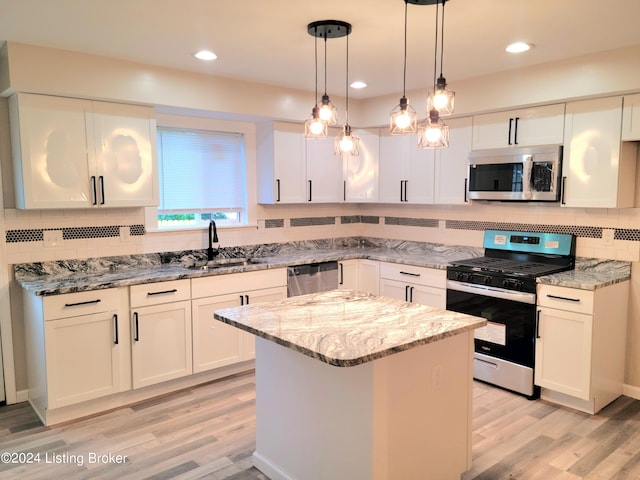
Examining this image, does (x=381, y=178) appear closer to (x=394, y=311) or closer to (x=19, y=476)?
(x=394, y=311)

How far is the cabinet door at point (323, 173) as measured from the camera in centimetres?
484

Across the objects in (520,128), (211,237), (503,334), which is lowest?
A: (503,334)

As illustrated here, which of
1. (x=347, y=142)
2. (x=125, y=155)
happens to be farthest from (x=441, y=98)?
(x=125, y=155)

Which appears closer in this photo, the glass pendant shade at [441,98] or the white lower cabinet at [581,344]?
the glass pendant shade at [441,98]

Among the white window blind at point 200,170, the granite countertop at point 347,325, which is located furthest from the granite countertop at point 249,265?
the granite countertop at point 347,325

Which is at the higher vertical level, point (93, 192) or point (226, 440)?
point (93, 192)

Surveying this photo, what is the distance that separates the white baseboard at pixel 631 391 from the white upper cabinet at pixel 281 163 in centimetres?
308

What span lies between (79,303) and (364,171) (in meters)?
2.99

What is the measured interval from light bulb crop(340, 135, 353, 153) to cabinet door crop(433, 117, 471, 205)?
2.00 m

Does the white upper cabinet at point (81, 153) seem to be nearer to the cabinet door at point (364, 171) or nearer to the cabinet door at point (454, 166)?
the cabinet door at point (364, 171)

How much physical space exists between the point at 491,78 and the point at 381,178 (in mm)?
1508

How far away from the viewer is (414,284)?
4434 mm

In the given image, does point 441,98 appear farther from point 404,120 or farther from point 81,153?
point 81,153

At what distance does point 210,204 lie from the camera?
457cm
